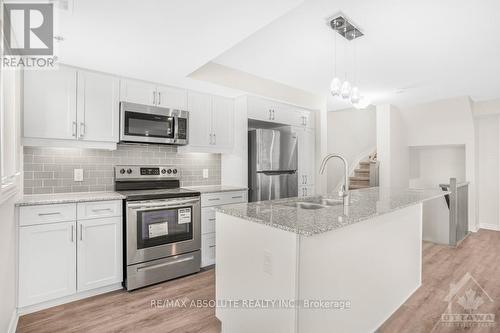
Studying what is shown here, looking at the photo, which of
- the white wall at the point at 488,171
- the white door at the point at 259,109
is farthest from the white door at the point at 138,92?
the white wall at the point at 488,171

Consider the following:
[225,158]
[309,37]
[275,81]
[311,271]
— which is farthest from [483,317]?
[275,81]

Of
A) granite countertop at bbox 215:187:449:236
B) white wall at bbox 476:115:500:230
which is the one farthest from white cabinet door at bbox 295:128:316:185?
white wall at bbox 476:115:500:230

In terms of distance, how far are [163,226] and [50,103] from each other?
160 cm

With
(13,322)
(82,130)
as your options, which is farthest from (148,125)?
(13,322)

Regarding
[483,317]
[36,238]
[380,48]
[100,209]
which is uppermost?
[380,48]

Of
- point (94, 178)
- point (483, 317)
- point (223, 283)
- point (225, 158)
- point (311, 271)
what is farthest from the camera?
point (225, 158)

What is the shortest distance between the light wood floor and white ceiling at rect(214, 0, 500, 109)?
2487 millimetres

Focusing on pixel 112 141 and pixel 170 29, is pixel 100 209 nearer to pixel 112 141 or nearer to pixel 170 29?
pixel 112 141

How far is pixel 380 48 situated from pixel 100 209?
3280mm

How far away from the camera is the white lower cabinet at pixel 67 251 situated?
7.50ft

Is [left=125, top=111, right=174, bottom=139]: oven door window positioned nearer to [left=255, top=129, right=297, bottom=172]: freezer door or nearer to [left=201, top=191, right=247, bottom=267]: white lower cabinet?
[left=201, top=191, right=247, bottom=267]: white lower cabinet

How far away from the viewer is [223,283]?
200 cm

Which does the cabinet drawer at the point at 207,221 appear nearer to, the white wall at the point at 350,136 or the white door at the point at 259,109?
the white door at the point at 259,109

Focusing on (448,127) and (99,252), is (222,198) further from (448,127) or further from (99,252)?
(448,127)
